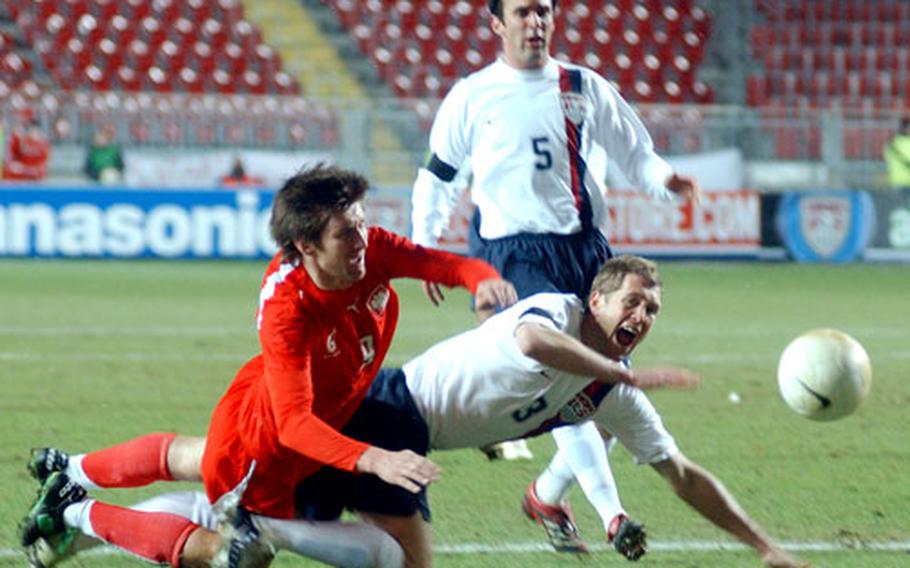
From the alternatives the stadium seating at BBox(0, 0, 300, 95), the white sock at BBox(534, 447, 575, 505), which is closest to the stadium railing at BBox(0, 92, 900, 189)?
the stadium seating at BBox(0, 0, 300, 95)

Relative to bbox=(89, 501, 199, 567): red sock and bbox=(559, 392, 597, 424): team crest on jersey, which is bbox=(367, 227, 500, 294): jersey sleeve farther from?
bbox=(89, 501, 199, 567): red sock

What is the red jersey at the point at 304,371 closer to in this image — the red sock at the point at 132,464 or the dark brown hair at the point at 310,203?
the dark brown hair at the point at 310,203

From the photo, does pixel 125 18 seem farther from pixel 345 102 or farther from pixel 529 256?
pixel 529 256

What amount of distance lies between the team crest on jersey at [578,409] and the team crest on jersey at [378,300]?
24.1 inches

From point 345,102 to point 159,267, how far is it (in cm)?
456

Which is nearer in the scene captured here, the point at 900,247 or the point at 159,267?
the point at 159,267

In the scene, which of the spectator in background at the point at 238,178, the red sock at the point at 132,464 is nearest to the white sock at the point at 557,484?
the red sock at the point at 132,464

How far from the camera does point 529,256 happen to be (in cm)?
661

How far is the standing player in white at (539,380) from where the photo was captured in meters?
4.82

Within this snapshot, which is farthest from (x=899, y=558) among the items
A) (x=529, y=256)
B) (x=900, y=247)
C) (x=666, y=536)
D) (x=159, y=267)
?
(x=900, y=247)

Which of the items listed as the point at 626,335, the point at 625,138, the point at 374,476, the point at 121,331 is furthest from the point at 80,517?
the point at 121,331

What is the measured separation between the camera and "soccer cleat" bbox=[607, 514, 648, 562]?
5473mm

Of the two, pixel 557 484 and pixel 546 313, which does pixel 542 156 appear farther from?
pixel 546 313

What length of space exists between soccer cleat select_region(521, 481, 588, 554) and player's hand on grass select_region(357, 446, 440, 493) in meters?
1.67
